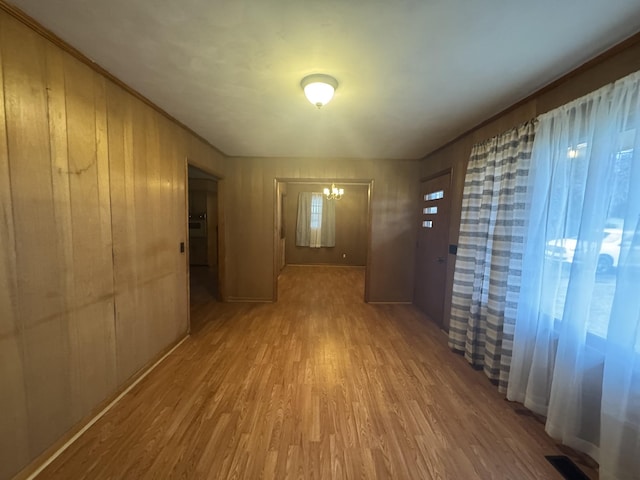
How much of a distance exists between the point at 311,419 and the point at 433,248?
2708 millimetres

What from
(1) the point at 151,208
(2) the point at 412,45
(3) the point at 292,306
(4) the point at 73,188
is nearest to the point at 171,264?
(1) the point at 151,208

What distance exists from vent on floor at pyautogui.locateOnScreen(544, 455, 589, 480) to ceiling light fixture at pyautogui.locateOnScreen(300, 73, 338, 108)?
2.73 metres

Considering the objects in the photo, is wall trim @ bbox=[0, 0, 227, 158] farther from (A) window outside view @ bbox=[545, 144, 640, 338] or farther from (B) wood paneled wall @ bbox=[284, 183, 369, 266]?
(B) wood paneled wall @ bbox=[284, 183, 369, 266]

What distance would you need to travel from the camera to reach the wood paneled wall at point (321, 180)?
399cm

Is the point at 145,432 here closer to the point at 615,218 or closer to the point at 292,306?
the point at 292,306

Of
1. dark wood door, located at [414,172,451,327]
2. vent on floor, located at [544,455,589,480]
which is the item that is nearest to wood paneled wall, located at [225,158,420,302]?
dark wood door, located at [414,172,451,327]

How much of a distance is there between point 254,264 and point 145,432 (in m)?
2.66

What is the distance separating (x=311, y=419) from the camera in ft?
5.64

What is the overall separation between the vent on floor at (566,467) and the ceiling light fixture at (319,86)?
2.73 meters

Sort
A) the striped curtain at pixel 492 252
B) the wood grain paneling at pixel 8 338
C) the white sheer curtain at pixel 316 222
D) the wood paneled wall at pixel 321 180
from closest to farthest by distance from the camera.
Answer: the wood grain paneling at pixel 8 338 < the striped curtain at pixel 492 252 < the wood paneled wall at pixel 321 180 < the white sheer curtain at pixel 316 222

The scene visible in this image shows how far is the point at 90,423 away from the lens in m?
1.65

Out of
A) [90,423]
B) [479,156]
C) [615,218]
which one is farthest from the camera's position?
[479,156]

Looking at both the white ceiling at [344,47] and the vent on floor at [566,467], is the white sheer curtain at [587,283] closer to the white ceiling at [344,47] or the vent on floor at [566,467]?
the vent on floor at [566,467]

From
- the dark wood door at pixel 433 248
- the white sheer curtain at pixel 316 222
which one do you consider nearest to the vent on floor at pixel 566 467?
the dark wood door at pixel 433 248
